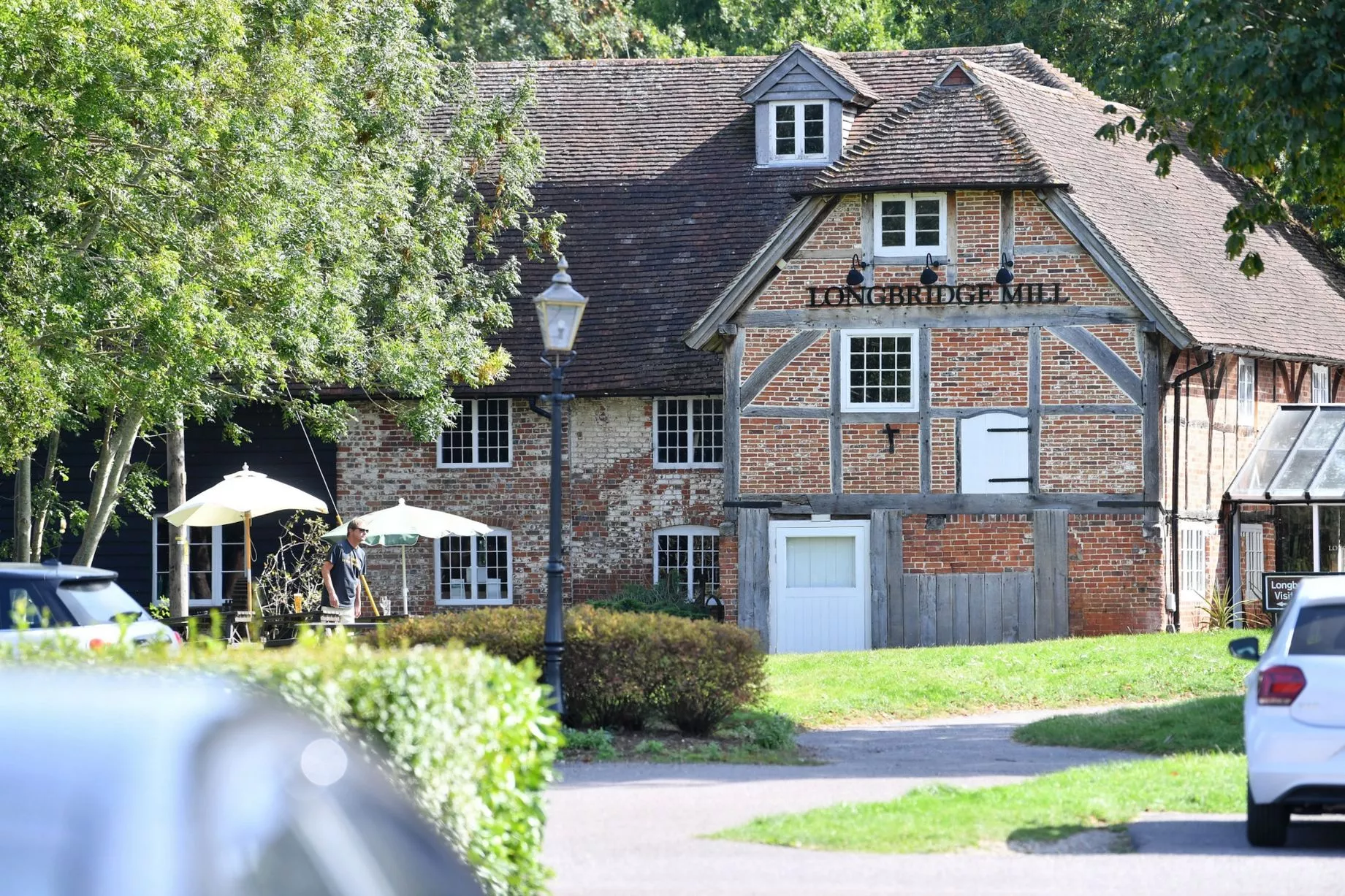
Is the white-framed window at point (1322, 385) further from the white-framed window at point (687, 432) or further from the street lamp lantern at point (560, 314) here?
the street lamp lantern at point (560, 314)

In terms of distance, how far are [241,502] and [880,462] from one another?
9.49 m

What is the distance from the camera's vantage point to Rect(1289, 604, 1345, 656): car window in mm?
10008

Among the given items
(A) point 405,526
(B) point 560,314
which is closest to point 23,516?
(A) point 405,526

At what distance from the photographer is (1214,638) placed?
917 inches

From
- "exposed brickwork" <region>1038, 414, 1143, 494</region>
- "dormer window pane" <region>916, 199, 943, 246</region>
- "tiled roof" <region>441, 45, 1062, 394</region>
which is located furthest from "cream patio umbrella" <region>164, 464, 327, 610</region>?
"exposed brickwork" <region>1038, 414, 1143, 494</region>

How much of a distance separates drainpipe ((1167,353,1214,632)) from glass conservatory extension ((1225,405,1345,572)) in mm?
2556

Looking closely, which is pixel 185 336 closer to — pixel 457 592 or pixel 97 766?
pixel 457 592

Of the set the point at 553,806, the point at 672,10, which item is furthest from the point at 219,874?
the point at 672,10

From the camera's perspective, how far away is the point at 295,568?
99.0 ft

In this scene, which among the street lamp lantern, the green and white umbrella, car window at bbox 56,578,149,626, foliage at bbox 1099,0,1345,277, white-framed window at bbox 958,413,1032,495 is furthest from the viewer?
white-framed window at bbox 958,413,1032,495

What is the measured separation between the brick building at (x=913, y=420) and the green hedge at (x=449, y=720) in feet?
63.6

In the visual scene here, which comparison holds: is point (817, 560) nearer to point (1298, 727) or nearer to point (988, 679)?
point (988, 679)

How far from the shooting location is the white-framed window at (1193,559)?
89.7 feet

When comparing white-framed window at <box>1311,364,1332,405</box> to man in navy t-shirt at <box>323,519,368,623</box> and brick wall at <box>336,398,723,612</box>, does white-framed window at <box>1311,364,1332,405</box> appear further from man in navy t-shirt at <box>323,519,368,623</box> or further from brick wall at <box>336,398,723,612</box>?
Result: man in navy t-shirt at <box>323,519,368,623</box>
